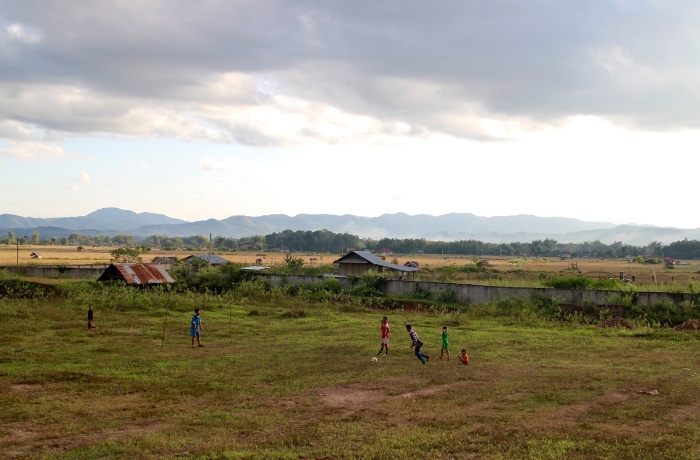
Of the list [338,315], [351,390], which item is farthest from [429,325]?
[351,390]

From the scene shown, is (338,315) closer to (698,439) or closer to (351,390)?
(351,390)

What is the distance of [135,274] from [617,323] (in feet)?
105

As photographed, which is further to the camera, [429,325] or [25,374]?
[429,325]

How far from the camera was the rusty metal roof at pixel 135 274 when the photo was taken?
43.7m

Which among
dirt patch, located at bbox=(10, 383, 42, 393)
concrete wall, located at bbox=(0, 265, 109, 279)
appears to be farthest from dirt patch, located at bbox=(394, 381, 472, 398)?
concrete wall, located at bbox=(0, 265, 109, 279)

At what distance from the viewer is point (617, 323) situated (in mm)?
32375

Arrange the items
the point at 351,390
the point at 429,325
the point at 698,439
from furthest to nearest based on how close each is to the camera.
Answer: the point at 429,325, the point at 351,390, the point at 698,439

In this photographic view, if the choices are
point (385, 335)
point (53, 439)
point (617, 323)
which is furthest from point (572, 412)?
point (617, 323)

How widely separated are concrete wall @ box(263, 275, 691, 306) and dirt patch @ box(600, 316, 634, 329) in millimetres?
3392

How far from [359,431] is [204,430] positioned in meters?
3.17

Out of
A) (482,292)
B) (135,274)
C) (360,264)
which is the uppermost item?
(360,264)

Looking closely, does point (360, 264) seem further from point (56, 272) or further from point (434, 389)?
point (434, 389)

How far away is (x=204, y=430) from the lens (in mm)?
12539

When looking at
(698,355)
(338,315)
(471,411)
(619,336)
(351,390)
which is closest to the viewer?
(471,411)
